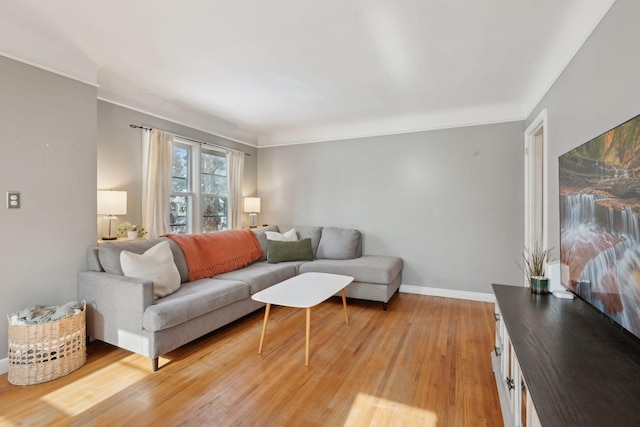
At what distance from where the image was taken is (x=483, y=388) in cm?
198

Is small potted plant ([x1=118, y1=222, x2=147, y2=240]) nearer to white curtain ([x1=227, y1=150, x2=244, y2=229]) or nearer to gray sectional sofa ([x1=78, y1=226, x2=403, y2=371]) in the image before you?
gray sectional sofa ([x1=78, y1=226, x2=403, y2=371])

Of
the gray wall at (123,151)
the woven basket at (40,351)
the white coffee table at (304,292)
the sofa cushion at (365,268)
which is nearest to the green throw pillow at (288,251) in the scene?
the sofa cushion at (365,268)

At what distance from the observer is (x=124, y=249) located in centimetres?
267

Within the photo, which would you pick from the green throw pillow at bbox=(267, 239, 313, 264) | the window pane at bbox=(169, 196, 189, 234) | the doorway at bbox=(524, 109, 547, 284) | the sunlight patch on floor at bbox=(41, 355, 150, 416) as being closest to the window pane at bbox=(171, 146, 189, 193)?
the window pane at bbox=(169, 196, 189, 234)

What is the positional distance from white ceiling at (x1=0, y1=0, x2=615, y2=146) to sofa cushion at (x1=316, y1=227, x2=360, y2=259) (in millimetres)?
1710

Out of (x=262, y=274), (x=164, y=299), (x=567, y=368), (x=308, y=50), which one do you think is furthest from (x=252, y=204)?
(x=567, y=368)

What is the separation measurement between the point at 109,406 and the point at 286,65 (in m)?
2.74

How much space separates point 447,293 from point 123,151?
4.19 m

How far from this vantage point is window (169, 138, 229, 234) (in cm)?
388

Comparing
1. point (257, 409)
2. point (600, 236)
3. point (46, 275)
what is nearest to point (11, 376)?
point (46, 275)

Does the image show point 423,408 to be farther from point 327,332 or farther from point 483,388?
point 327,332

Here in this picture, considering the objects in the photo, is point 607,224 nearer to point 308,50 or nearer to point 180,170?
point 308,50

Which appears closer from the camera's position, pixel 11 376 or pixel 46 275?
pixel 11 376

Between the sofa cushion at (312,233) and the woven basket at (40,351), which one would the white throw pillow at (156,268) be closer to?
the woven basket at (40,351)
